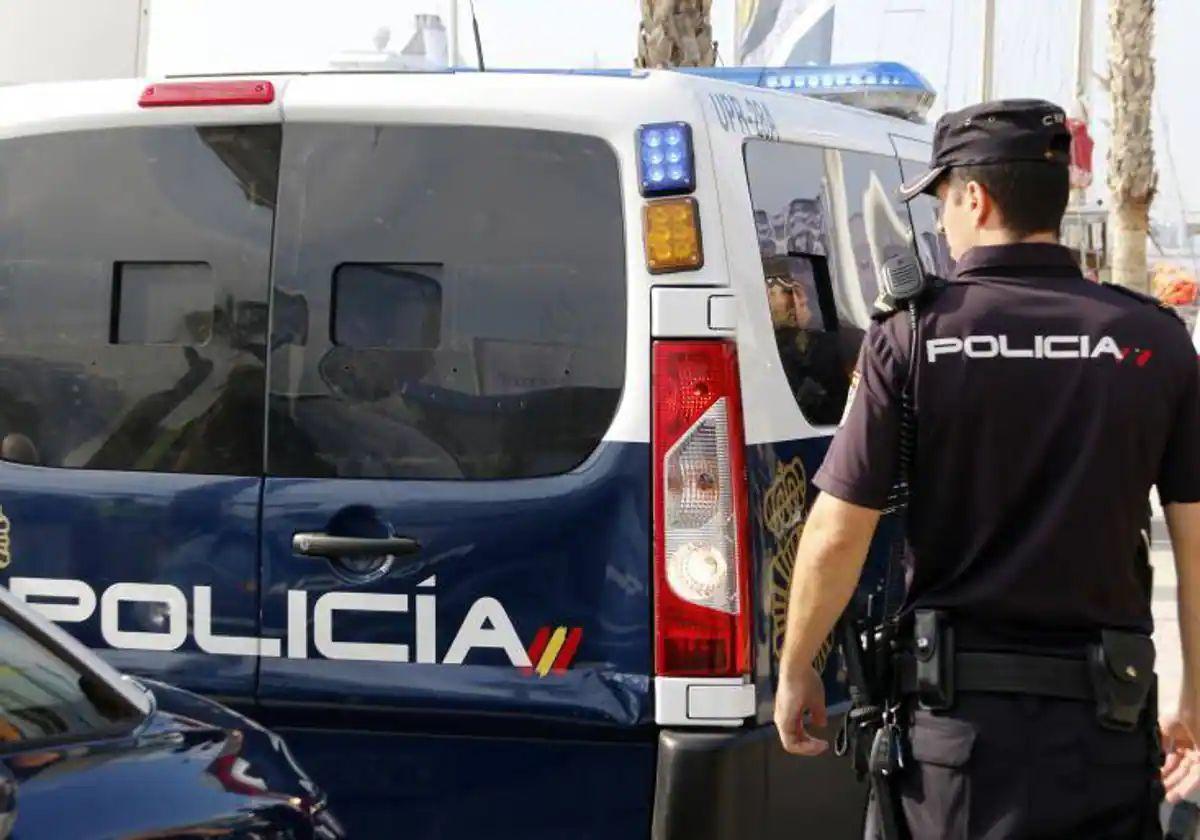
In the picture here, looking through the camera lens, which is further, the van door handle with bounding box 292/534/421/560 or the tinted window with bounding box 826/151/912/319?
the tinted window with bounding box 826/151/912/319

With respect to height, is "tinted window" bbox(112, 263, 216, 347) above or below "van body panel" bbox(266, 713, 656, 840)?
above

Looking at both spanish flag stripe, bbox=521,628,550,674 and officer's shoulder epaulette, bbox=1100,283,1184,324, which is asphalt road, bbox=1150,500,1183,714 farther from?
officer's shoulder epaulette, bbox=1100,283,1184,324

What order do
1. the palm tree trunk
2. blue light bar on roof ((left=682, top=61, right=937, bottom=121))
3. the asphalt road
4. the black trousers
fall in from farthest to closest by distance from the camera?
the palm tree trunk
the asphalt road
blue light bar on roof ((left=682, top=61, right=937, bottom=121))
the black trousers

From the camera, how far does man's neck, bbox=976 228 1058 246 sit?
336 centimetres

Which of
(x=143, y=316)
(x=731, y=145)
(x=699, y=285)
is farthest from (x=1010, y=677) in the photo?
(x=143, y=316)

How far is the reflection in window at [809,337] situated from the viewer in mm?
4492

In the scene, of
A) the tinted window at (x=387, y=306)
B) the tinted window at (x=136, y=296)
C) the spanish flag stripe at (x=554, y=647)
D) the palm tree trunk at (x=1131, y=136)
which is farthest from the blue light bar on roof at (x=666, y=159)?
the palm tree trunk at (x=1131, y=136)

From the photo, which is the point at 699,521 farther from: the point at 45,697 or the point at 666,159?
the point at 45,697

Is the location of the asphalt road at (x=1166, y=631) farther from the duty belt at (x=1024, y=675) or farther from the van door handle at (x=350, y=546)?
the duty belt at (x=1024, y=675)

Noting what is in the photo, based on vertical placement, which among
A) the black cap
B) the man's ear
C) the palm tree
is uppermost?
the palm tree

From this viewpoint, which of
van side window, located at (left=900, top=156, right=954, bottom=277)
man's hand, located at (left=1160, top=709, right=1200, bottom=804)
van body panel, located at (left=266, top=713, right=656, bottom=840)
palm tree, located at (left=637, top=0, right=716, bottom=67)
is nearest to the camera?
man's hand, located at (left=1160, top=709, right=1200, bottom=804)

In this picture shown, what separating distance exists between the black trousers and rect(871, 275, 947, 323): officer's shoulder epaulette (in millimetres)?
614

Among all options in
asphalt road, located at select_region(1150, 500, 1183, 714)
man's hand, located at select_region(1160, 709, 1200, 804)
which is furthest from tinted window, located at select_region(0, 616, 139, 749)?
asphalt road, located at select_region(1150, 500, 1183, 714)

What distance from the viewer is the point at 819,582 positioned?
3.35 metres
